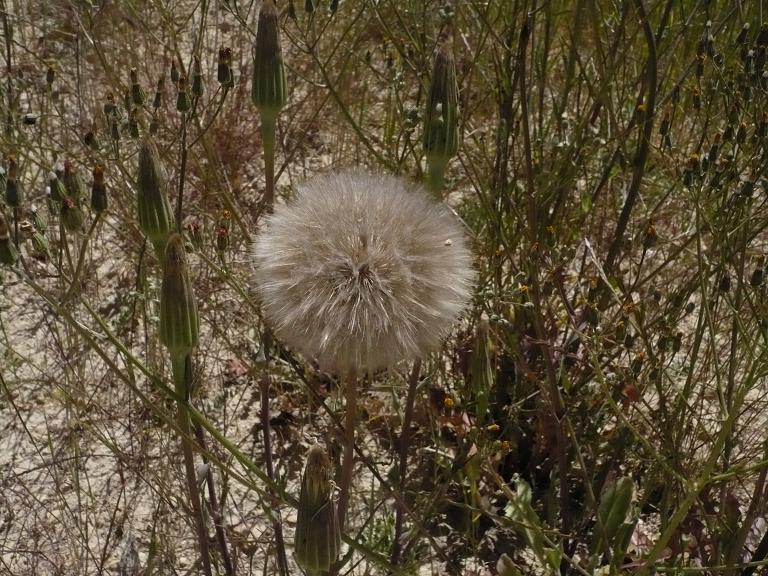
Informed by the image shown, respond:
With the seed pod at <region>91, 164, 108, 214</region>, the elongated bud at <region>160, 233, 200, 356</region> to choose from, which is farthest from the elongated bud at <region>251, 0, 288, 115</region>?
the elongated bud at <region>160, 233, 200, 356</region>

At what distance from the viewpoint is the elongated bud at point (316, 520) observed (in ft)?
5.09

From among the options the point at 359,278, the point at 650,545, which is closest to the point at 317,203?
the point at 359,278

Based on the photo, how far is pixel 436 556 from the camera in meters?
2.68

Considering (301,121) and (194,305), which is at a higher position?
(301,121)

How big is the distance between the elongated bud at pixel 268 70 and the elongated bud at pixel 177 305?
55 cm

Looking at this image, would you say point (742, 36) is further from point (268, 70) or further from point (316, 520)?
point (316, 520)

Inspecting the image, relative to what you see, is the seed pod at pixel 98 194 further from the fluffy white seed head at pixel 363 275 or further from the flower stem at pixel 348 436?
the flower stem at pixel 348 436

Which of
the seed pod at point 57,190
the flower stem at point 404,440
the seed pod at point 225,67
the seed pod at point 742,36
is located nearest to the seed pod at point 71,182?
the seed pod at point 57,190

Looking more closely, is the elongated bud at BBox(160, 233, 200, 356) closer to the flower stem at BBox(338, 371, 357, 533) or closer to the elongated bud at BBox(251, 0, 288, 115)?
the flower stem at BBox(338, 371, 357, 533)

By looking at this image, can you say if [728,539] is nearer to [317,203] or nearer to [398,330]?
[398,330]

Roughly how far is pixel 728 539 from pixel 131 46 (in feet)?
10.6

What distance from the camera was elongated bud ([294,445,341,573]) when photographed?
1.55 m

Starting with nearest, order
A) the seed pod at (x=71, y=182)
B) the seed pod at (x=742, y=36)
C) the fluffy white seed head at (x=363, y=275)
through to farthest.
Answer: the fluffy white seed head at (x=363, y=275) → the seed pod at (x=71, y=182) → the seed pod at (x=742, y=36)

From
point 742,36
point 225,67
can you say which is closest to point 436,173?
point 225,67
